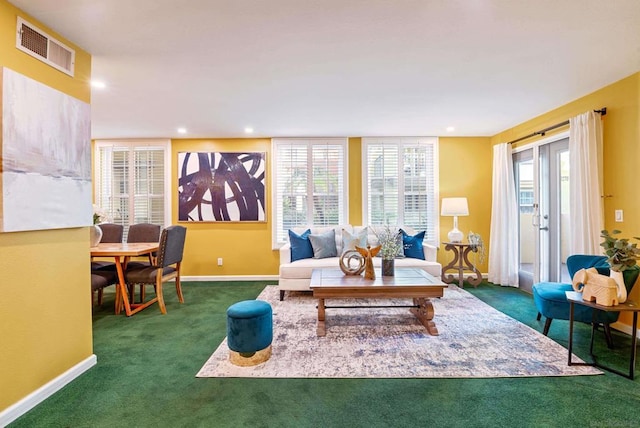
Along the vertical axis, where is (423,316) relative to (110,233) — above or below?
below

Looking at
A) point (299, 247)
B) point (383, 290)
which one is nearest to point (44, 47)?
point (383, 290)

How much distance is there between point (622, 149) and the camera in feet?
10.2

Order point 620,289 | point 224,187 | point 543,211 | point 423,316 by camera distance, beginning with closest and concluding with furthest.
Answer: point 620,289
point 423,316
point 543,211
point 224,187

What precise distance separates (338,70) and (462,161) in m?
3.58

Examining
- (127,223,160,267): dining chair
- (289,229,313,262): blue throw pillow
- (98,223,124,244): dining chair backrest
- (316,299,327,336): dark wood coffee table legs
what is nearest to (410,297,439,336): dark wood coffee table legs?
(316,299,327,336): dark wood coffee table legs

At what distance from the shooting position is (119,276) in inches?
143

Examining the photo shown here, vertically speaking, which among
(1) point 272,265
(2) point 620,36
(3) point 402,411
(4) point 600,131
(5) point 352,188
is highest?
(2) point 620,36

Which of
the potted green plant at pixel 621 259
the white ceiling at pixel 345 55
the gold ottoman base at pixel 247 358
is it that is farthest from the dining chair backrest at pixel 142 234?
the potted green plant at pixel 621 259

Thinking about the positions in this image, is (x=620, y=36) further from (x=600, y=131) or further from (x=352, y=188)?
(x=352, y=188)

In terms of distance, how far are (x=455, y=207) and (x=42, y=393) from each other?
5.13 meters

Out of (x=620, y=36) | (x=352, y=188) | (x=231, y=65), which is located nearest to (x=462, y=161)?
(x=352, y=188)

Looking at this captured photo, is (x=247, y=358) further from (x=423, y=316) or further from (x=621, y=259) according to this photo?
(x=621, y=259)

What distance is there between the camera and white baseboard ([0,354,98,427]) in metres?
1.84

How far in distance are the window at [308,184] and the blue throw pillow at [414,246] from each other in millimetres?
1167
